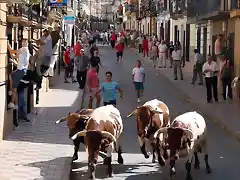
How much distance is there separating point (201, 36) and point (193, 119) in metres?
25.4

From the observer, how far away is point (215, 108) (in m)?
19.9

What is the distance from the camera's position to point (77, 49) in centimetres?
2761

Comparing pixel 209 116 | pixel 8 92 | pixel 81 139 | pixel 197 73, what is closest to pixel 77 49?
pixel 197 73

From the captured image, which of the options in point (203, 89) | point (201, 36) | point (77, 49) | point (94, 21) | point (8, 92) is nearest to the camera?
point (8, 92)

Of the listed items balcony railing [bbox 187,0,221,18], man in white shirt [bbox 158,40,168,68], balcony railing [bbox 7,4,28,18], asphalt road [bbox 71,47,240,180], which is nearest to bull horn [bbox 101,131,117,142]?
asphalt road [bbox 71,47,240,180]

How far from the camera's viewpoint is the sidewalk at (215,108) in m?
16.5

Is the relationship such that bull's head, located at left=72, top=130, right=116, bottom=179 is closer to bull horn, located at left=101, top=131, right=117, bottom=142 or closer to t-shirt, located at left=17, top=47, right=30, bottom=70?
bull horn, located at left=101, top=131, right=117, bottom=142

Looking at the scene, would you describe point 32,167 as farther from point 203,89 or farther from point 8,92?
point 203,89

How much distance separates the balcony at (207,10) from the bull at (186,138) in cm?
1491

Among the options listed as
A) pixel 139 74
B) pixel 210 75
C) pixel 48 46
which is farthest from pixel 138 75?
pixel 48 46

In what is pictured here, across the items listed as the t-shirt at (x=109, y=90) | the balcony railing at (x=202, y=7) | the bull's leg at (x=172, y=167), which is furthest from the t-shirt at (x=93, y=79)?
the balcony railing at (x=202, y=7)

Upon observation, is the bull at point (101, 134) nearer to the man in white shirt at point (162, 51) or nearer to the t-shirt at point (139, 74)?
the t-shirt at point (139, 74)

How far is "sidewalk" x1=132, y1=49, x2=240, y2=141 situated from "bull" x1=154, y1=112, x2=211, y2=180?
4.00m

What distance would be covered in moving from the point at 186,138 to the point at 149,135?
4.79ft
